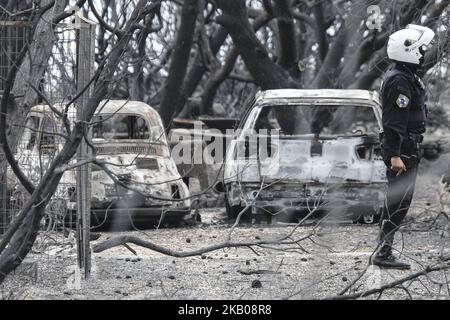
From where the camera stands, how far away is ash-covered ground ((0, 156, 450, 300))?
744cm

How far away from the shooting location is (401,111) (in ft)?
26.8

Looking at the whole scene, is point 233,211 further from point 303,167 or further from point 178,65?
point 178,65

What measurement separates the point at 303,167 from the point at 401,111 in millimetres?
4012

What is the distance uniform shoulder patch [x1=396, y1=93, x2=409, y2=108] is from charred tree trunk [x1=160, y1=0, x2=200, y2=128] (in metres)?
10.9

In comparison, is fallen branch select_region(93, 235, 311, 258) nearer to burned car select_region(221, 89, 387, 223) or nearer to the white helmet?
the white helmet

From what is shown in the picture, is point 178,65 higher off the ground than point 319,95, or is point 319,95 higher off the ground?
point 178,65

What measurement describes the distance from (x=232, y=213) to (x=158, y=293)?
5.20m

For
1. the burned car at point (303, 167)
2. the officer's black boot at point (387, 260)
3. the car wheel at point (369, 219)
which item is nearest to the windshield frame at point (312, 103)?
the burned car at point (303, 167)

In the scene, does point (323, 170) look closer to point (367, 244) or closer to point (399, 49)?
point (367, 244)

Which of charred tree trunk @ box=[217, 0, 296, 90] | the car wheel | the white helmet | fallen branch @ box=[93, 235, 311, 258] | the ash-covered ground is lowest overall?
the ash-covered ground

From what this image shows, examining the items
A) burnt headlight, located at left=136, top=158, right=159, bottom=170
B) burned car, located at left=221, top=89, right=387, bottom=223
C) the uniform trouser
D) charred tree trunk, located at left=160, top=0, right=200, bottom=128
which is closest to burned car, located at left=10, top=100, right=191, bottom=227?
burnt headlight, located at left=136, top=158, right=159, bottom=170

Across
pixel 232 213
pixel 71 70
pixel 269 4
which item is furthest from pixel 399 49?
pixel 269 4

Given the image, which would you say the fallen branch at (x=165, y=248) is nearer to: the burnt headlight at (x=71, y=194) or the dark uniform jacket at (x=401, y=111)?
the burnt headlight at (x=71, y=194)

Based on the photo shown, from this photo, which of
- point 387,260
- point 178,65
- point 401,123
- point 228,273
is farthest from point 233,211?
point 178,65
